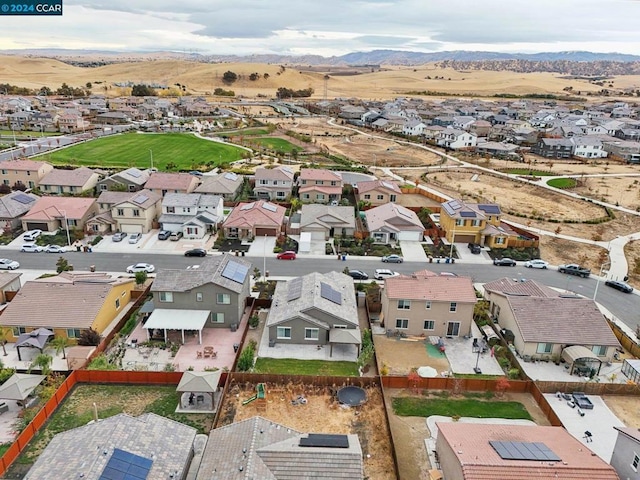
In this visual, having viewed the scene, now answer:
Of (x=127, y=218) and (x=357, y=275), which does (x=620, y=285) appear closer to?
(x=357, y=275)

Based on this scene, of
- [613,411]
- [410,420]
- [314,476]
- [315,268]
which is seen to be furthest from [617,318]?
[314,476]

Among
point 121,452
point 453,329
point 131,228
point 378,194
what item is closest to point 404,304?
point 453,329

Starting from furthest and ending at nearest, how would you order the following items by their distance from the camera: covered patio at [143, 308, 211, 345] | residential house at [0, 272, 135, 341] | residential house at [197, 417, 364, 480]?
covered patio at [143, 308, 211, 345] → residential house at [0, 272, 135, 341] → residential house at [197, 417, 364, 480]

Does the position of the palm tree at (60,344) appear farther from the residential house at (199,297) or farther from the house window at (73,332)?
the residential house at (199,297)

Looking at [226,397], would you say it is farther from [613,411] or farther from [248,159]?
[248,159]

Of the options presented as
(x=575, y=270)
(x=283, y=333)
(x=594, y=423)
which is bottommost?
(x=594, y=423)

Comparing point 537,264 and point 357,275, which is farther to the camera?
point 537,264

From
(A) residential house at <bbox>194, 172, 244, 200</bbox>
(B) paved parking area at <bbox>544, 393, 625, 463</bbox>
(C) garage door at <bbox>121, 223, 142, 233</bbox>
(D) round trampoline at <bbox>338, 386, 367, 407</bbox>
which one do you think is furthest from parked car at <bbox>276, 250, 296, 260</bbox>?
(B) paved parking area at <bbox>544, 393, 625, 463</bbox>

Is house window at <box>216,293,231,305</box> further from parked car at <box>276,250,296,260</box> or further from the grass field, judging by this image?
the grass field
